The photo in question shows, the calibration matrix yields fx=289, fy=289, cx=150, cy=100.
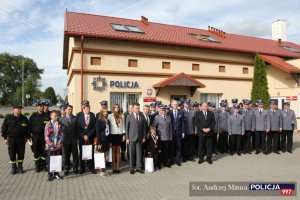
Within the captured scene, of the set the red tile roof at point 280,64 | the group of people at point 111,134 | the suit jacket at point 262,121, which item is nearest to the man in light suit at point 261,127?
the suit jacket at point 262,121

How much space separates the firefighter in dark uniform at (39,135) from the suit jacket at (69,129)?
28.2 inches

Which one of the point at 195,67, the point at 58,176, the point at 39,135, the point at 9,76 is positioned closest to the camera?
the point at 58,176

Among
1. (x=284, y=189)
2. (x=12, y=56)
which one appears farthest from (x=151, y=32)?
(x=12, y=56)

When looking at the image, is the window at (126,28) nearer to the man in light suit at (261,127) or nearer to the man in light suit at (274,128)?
the man in light suit at (261,127)

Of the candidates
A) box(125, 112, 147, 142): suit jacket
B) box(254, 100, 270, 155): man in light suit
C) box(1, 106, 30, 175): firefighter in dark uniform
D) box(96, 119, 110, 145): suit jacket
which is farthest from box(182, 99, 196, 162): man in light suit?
box(1, 106, 30, 175): firefighter in dark uniform

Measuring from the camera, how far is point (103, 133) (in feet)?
25.2

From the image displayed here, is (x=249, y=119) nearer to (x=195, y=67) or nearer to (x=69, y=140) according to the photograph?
(x=69, y=140)

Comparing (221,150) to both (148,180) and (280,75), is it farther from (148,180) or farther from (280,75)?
(280,75)

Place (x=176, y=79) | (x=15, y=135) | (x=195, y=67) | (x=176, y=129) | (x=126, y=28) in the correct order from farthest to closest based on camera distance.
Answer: (x=195, y=67)
(x=126, y=28)
(x=176, y=79)
(x=176, y=129)
(x=15, y=135)

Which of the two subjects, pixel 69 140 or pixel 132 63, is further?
pixel 132 63

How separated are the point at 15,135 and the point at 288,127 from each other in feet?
30.4

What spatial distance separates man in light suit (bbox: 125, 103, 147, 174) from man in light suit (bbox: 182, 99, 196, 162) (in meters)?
1.91

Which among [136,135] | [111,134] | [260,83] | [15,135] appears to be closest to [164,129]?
[136,135]

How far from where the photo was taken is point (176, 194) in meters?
5.89
